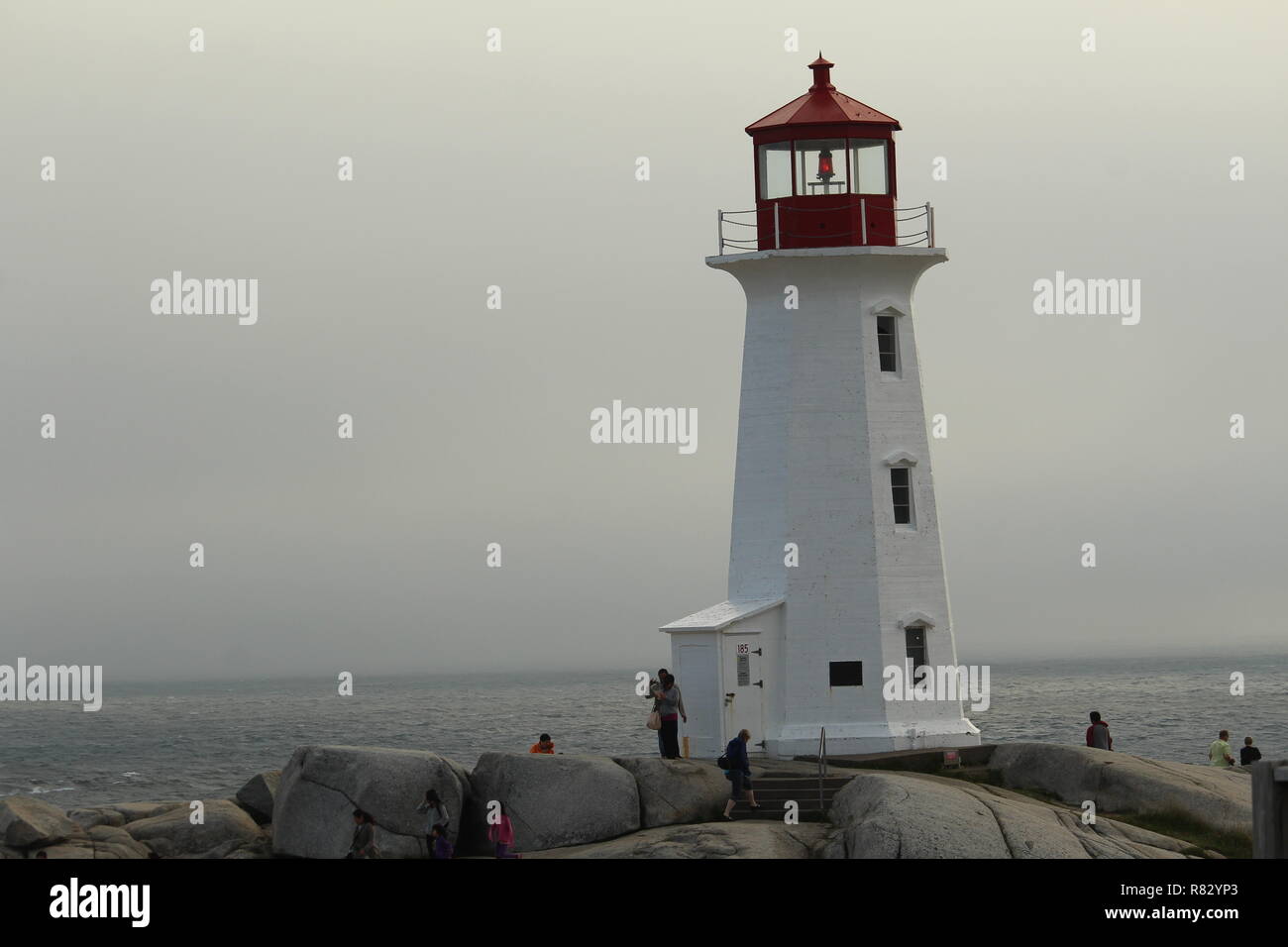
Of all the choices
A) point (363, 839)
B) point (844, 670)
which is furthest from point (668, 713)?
point (363, 839)

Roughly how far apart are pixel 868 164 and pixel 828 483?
5138 mm

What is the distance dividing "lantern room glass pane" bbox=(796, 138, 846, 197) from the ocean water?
2776 centimetres

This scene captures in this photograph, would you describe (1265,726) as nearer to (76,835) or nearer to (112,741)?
(112,741)

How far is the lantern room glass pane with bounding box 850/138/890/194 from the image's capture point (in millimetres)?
30625

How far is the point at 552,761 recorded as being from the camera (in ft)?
87.8

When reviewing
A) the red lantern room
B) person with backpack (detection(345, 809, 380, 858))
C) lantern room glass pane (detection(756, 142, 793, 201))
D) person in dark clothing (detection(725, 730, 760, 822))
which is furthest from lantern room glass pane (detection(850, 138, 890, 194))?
person with backpack (detection(345, 809, 380, 858))

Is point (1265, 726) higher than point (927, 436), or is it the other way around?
point (927, 436)

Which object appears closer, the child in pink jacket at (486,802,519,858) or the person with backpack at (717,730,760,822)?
the child in pink jacket at (486,802,519,858)

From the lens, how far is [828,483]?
30156 mm

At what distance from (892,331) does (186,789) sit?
30.0 meters

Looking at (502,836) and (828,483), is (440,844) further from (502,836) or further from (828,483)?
(828,483)

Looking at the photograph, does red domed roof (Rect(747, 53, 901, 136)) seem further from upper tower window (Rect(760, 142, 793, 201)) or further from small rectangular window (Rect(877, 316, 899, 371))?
small rectangular window (Rect(877, 316, 899, 371))
